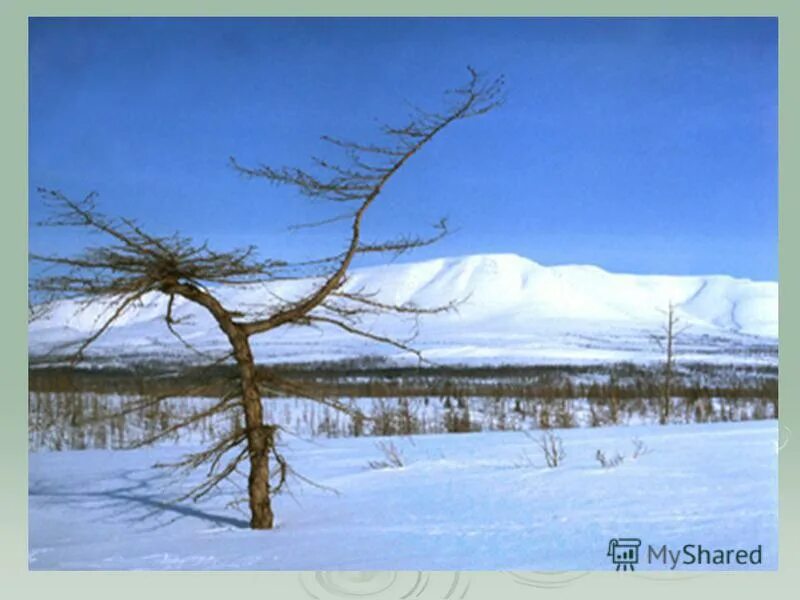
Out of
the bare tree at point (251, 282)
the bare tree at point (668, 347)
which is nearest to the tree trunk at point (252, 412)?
the bare tree at point (251, 282)

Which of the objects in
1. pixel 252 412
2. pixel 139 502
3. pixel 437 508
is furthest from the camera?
pixel 139 502

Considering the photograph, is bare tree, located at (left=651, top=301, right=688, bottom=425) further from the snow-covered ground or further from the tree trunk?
the tree trunk

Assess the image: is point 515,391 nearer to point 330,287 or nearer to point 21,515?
point 330,287

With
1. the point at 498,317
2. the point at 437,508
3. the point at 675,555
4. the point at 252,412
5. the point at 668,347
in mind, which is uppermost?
the point at 498,317

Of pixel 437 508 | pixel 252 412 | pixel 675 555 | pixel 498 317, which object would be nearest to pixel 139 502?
pixel 252 412

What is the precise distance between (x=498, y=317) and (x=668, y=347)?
79 centimetres

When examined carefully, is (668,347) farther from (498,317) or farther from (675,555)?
(675,555)

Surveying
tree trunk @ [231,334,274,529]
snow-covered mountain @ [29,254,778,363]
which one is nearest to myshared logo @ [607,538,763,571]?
snow-covered mountain @ [29,254,778,363]

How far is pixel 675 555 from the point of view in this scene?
16.8ft

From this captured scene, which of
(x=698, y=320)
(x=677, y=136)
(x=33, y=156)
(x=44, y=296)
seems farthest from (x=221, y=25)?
(x=698, y=320)

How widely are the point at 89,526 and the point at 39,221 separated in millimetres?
1381

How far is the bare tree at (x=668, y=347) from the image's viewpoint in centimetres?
535

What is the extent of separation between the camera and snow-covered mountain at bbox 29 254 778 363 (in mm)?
5223

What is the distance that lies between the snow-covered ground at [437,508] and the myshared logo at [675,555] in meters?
0.03
